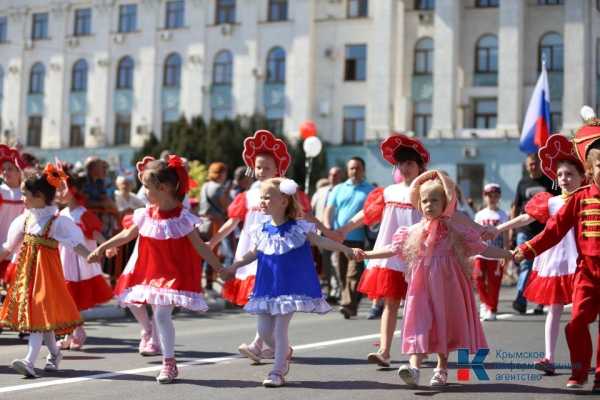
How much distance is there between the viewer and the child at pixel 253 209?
31.2 ft

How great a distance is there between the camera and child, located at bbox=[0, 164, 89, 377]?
28.1 feet

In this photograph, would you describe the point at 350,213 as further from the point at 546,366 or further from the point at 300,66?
the point at 300,66

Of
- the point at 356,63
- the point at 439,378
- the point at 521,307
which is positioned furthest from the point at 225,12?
the point at 439,378

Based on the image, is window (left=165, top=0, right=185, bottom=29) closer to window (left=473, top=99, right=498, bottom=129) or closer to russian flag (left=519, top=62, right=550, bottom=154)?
window (left=473, top=99, right=498, bottom=129)

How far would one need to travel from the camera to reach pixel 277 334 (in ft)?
27.0

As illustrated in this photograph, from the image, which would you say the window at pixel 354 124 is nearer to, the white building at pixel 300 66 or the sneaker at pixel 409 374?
the white building at pixel 300 66

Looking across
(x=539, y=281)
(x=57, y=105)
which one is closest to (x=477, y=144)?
(x=57, y=105)

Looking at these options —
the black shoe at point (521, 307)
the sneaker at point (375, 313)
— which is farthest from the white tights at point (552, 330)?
the black shoe at point (521, 307)

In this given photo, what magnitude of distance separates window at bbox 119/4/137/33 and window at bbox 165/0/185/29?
7.06 ft

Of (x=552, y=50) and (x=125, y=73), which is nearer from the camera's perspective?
(x=552, y=50)

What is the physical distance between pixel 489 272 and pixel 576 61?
35.3 m

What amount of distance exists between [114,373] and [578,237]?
Result: 3826 millimetres

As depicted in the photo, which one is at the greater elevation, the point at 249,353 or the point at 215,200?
the point at 215,200

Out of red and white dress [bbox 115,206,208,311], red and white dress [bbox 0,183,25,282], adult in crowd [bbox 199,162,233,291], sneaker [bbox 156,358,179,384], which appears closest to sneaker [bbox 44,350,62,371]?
red and white dress [bbox 115,206,208,311]
